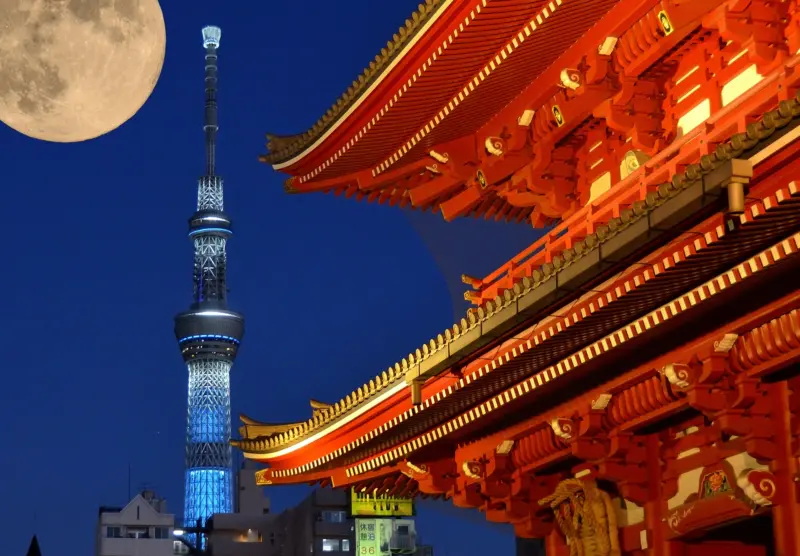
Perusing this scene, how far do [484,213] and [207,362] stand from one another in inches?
4371

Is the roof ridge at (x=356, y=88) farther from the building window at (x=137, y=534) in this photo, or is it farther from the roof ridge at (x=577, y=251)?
the building window at (x=137, y=534)

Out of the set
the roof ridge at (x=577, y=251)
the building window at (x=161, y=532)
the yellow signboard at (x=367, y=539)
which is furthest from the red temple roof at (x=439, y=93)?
the building window at (x=161, y=532)

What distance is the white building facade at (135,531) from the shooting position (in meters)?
85.1

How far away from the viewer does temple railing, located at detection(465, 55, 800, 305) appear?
14.1 metres

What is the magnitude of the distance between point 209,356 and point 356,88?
113 metres

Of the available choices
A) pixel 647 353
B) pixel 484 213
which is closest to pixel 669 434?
pixel 647 353

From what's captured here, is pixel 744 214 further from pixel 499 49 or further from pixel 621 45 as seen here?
pixel 499 49

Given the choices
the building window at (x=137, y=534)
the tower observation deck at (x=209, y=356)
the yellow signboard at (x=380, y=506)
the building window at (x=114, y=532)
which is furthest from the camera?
the tower observation deck at (x=209, y=356)

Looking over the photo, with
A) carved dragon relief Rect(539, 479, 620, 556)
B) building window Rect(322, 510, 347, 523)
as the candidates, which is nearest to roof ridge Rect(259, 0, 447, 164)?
carved dragon relief Rect(539, 479, 620, 556)

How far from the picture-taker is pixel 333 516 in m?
83.1

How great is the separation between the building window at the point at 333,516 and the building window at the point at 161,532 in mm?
11737

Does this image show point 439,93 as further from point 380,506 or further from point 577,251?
point 380,506

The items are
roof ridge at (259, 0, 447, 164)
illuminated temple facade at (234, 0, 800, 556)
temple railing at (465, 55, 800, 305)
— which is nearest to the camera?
illuminated temple facade at (234, 0, 800, 556)

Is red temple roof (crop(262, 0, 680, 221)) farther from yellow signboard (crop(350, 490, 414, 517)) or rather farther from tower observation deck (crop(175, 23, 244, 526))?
tower observation deck (crop(175, 23, 244, 526))
